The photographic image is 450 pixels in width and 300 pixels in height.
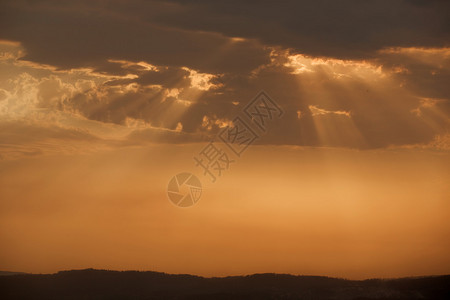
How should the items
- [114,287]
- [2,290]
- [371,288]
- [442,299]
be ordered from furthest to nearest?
1. [114,287]
2. [2,290]
3. [371,288]
4. [442,299]

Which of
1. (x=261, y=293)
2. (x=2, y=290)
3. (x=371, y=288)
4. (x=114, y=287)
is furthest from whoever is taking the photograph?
(x=114, y=287)

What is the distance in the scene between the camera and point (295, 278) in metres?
178

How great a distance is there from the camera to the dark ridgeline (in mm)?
142500

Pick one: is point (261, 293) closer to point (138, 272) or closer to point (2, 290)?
point (138, 272)

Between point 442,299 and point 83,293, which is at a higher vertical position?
point 83,293

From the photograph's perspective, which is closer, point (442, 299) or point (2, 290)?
point (442, 299)

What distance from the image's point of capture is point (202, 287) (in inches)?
7042

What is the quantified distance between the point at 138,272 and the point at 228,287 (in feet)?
114

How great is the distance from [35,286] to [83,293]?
43.3ft

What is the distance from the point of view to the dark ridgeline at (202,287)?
142 m

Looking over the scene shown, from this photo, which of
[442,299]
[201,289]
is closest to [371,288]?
[442,299]

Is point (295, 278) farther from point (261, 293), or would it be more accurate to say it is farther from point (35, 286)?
point (35, 286)

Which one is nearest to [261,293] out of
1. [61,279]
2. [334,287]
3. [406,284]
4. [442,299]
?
[334,287]

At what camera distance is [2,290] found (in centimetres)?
17262
